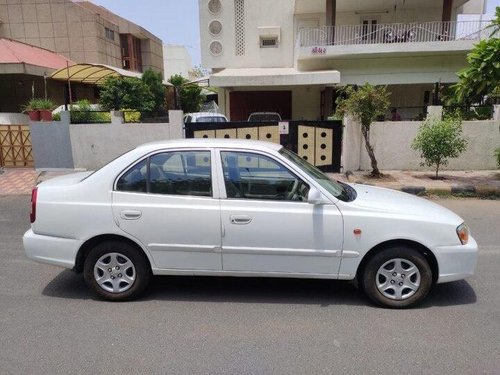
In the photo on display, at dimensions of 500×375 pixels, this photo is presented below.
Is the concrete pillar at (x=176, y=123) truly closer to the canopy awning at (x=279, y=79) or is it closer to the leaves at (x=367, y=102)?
the leaves at (x=367, y=102)

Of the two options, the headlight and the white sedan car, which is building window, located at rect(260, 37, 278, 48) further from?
the headlight

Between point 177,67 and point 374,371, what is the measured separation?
191 feet

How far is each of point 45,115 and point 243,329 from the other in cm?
1098

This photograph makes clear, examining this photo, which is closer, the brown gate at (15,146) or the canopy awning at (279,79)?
the brown gate at (15,146)

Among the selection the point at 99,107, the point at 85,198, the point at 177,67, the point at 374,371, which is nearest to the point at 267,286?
the point at 374,371

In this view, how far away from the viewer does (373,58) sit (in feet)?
59.3

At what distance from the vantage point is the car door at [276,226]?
145 inches

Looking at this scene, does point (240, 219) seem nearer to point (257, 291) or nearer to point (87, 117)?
point (257, 291)

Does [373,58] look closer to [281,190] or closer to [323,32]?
[323,32]

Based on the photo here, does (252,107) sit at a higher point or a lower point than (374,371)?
higher

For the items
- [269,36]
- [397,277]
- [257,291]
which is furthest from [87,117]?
[269,36]

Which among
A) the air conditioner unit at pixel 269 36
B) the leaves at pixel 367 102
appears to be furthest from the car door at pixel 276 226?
the air conditioner unit at pixel 269 36

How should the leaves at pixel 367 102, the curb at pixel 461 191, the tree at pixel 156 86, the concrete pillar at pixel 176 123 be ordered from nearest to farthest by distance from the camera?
the curb at pixel 461 191
the leaves at pixel 367 102
the concrete pillar at pixel 176 123
the tree at pixel 156 86

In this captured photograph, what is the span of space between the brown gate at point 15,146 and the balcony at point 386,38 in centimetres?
1185
